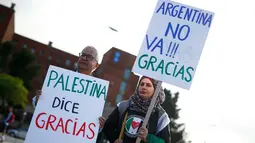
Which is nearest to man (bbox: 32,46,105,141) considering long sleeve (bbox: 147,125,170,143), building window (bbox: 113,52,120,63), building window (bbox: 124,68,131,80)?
long sleeve (bbox: 147,125,170,143)

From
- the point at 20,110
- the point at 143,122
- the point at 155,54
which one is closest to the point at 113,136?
the point at 143,122

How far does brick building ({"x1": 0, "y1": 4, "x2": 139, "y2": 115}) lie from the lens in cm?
5244

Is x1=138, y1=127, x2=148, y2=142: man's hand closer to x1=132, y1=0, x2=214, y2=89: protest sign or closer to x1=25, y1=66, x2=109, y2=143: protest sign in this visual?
x1=25, y1=66, x2=109, y2=143: protest sign

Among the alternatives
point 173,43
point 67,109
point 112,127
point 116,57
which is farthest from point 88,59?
point 116,57

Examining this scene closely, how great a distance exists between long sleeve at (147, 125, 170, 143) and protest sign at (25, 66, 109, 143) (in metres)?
0.56

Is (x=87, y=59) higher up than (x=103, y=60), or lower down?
lower down

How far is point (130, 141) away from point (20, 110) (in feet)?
184

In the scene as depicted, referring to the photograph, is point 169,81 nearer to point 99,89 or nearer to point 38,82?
point 99,89

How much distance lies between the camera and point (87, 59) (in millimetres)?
3932

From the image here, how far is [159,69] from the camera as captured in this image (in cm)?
396

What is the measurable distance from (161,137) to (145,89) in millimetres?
532

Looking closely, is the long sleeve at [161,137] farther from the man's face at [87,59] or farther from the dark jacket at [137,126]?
the man's face at [87,59]

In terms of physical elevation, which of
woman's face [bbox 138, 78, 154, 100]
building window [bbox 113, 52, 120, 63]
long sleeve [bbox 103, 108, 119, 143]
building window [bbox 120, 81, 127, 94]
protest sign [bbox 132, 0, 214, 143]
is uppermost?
building window [bbox 113, 52, 120, 63]

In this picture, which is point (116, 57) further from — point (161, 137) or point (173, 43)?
point (161, 137)
